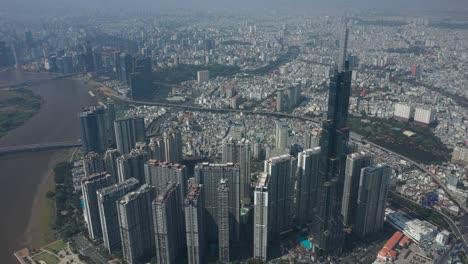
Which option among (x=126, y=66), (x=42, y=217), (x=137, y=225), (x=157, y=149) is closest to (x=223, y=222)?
(x=137, y=225)

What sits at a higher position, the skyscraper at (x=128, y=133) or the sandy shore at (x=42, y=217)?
the skyscraper at (x=128, y=133)

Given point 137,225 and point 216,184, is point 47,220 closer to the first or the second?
point 137,225

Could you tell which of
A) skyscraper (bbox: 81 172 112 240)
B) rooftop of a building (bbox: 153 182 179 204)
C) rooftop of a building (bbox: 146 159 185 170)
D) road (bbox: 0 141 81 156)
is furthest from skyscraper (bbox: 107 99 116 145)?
rooftop of a building (bbox: 153 182 179 204)

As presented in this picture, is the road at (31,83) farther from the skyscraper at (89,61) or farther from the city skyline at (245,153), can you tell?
the skyscraper at (89,61)

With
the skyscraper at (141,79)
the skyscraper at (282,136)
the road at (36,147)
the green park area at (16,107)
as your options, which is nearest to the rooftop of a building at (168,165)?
the skyscraper at (282,136)

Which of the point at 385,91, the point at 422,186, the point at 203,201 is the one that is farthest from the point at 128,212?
the point at 385,91

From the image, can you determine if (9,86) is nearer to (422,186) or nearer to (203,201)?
(203,201)
